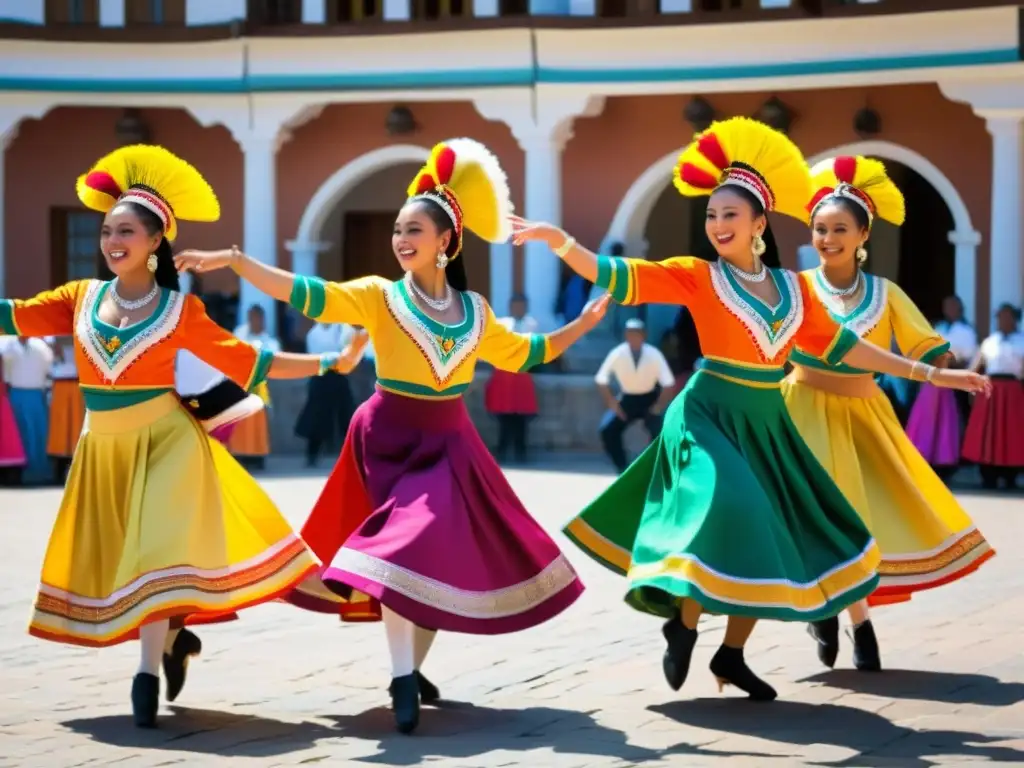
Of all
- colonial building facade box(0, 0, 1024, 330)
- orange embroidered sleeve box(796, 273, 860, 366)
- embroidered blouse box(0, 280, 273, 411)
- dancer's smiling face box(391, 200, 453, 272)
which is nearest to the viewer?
embroidered blouse box(0, 280, 273, 411)

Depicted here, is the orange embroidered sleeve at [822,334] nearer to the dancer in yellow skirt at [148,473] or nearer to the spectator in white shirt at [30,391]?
the dancer in yellow skirt at [148,473]

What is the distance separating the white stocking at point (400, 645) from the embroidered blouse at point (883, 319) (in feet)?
6.91

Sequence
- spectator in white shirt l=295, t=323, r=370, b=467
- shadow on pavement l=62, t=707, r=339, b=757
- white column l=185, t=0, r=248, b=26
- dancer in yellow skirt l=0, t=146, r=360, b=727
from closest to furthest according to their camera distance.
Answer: shadow on pavement l=62, t=707, r=339, b=757 < dancer in yellow skirt l=0, t=146, r=360, b=727 < spectator in white shirt l=295, t=323, r=370, b=467 < white column l=185, t=0, r=248, b=26

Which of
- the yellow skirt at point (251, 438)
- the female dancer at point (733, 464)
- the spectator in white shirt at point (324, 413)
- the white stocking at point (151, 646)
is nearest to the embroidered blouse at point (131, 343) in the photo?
the white stocking at point (151, 646)

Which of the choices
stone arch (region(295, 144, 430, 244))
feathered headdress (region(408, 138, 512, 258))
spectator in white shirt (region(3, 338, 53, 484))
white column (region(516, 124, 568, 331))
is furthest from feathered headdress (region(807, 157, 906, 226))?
stone arch (region(295, 144, 430, 244))

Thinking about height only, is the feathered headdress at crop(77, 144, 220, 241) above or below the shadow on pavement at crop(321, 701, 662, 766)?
above

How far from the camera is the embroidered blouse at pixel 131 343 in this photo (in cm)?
680

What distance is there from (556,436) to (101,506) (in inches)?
480

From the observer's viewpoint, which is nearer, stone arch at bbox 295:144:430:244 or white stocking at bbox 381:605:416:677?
white stocking at bbox 381:605:416:677

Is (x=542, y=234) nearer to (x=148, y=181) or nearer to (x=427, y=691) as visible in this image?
(x=148, y=181)

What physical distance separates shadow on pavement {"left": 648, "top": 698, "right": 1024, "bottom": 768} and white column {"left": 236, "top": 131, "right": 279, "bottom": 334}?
14.2 m

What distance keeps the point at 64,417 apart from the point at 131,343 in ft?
32.6

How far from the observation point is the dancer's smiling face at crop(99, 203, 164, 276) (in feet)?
22.4

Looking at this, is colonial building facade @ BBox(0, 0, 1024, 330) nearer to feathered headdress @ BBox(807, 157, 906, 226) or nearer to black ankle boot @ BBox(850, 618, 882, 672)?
feathered headdress @ BBox(807, 157, 906, 226)
